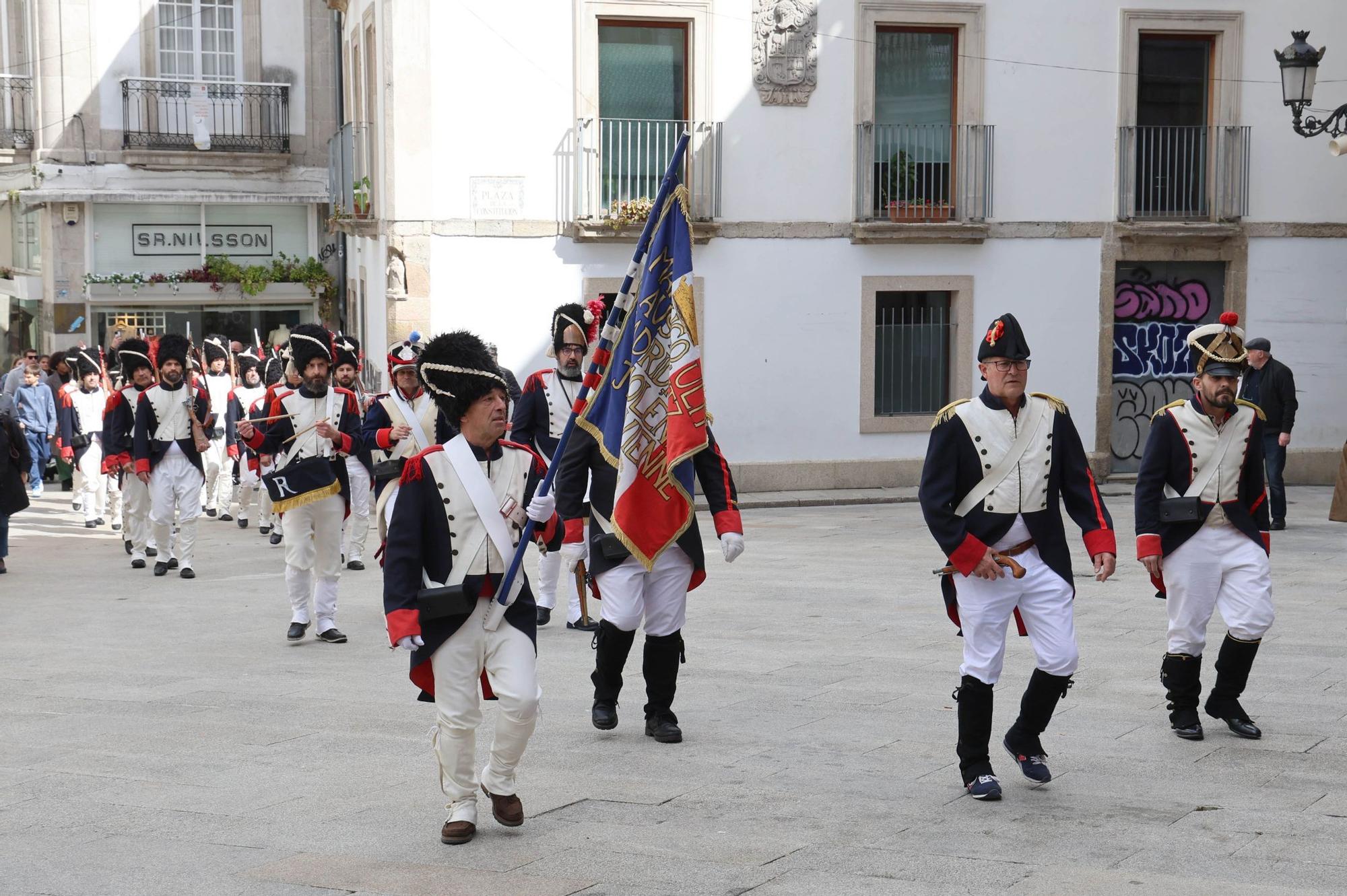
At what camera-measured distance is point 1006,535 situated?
6273mm

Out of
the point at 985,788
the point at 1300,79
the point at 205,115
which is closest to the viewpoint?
the point at 985,788

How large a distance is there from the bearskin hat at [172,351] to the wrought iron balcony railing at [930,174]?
840cm

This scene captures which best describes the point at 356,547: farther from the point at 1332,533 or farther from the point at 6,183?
the point at 6,183

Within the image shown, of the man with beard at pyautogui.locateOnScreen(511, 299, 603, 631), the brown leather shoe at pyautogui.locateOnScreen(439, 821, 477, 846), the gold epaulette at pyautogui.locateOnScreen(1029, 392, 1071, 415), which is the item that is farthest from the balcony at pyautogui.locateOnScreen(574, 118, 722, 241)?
the brown leather shoe at pyautogui.locateOnScreen(439, 821, 477, 846)

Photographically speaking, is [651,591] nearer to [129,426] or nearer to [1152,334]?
[129,426]

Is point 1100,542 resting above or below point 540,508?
below

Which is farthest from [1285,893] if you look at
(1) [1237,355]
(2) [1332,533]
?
(2) [1332,533]

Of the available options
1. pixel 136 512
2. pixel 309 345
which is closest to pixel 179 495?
pixel 136 512

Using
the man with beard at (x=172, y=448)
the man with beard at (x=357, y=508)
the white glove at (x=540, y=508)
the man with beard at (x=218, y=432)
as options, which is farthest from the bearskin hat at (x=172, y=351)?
the white glove at (x=540, y=508)

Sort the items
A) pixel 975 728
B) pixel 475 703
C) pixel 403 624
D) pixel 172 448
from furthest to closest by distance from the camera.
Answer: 1. pixel 172 448
2. pixel 975 728
3. pixel 475 703
4. pixel 403 624

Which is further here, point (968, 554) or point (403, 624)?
point (968, 554)

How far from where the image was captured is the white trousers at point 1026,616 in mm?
6207

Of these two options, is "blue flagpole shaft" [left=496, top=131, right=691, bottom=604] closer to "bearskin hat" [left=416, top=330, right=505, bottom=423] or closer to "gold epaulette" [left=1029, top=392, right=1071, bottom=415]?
"bearskin hat" [left=416, top=330, right=505, bottom=423]

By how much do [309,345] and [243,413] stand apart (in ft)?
21.7
